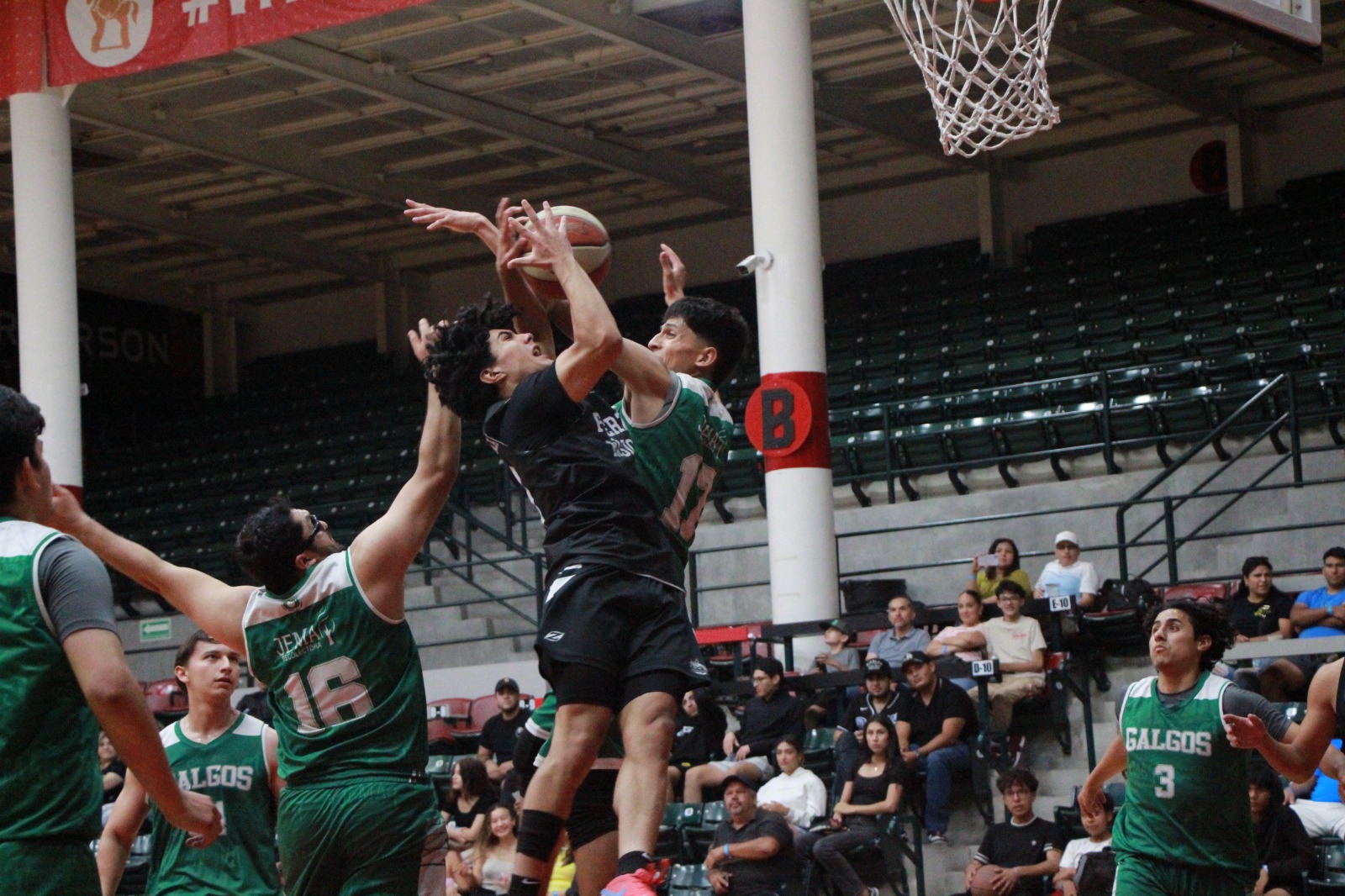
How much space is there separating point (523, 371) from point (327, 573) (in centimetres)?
81

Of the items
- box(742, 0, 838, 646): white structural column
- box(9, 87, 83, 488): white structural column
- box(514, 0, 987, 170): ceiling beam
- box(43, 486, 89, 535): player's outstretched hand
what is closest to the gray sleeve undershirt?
box(43, 486, 89, 535): player's outstretched hand

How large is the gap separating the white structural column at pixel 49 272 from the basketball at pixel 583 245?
407 inches

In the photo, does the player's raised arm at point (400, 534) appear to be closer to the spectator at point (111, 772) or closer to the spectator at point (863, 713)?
the spectator at point (863, 713)

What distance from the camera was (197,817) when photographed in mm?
3934

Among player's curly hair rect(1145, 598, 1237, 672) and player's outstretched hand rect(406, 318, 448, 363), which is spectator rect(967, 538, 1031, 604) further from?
player's outstretched hand rect(406, 318, 448, 363)

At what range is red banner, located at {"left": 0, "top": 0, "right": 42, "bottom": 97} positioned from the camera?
15164 millimetres

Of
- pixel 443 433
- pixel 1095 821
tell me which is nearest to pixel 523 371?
pixel 443 433

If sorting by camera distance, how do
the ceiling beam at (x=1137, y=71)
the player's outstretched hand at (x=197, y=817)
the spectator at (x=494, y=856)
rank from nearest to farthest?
the player's outstretched hand at (x=197, y=817), the spectator at (x=494, y=856), the ceiling beam at (x=1137, y=71)

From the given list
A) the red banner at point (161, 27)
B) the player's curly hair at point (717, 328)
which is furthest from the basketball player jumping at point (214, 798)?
the red banner at point (161, 27)

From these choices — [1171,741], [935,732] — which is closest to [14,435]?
[1171,741]

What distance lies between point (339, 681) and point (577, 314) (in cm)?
115

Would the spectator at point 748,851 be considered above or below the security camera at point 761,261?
below

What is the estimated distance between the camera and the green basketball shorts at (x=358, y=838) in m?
4.51

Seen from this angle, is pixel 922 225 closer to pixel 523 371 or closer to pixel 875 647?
pixel 875 647
